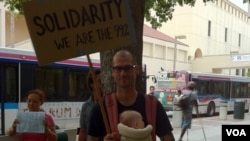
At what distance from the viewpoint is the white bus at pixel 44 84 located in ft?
36.9

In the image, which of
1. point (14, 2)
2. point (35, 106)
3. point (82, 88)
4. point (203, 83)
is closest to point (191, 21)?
point (203, 83)

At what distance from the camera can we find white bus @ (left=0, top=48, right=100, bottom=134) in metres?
11.2

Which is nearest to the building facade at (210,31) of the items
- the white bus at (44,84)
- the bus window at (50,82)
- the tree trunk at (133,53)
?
the white bus at (44,84)

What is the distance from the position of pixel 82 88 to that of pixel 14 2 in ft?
14.4

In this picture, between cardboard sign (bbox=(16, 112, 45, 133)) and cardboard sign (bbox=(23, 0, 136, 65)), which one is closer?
cardboard sign (bbox=(23, 0, 136, 65))

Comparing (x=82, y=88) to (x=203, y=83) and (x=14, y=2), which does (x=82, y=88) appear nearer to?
(x=14, y=2)

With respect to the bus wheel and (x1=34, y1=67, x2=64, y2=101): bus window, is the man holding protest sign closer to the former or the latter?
(x1=34, y1=67, x2=64, y2=101): bus window

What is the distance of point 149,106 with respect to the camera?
111 inches

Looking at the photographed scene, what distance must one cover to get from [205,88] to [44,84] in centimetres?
1267

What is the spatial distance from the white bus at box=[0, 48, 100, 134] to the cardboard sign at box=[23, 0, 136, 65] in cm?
870

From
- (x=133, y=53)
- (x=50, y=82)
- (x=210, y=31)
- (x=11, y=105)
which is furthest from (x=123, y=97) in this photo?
(x=210, y=31)

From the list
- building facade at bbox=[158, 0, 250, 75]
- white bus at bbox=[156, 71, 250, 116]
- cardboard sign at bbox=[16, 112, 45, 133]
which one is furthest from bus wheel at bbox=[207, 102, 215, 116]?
cardboard sign at bbox=[16, 112, 45, 133]

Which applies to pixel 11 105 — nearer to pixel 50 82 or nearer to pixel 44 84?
pixel 44 84

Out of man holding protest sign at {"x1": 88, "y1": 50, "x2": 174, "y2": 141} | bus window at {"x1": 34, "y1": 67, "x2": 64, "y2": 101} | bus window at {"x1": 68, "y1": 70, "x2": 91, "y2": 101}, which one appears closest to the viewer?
man holding protest sign at {"x1": 88, "y1": 50, "x2": 174, "y2": 141}
